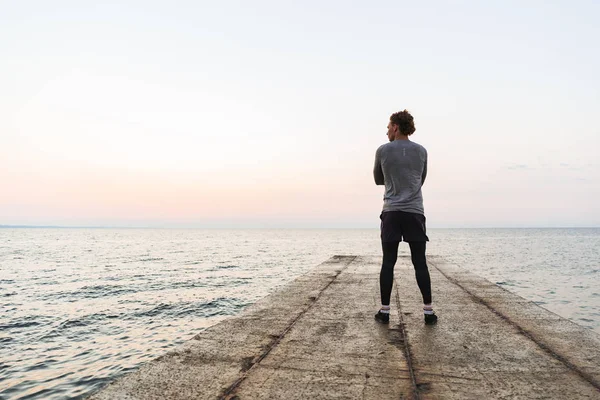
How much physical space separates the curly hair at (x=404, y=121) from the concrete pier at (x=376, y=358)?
2.11m

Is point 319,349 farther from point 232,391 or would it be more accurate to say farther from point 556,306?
point 556,306

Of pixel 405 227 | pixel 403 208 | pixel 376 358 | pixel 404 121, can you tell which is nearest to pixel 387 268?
pixel 405 227

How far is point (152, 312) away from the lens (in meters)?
9.56

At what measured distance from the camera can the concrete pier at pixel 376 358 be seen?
2.25m

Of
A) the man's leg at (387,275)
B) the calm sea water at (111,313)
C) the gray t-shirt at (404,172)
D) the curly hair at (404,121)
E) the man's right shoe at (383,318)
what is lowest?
the calm sea water at (111,313)

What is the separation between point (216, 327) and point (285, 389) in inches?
70.4

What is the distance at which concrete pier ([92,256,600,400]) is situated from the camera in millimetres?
2248

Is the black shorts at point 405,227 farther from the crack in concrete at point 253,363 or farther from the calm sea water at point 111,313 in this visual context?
the calm sea water at point 111,313

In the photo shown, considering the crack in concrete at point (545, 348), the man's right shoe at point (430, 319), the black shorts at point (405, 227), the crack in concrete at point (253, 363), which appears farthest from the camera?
the man's right shoe at point (430, 319)

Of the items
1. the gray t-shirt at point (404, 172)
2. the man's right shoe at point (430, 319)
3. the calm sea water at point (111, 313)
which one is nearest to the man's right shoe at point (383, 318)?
the man's right shoe at point (430, 319)

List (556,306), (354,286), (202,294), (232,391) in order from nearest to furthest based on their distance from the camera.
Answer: (232,391), (354,286), (556,306), (202,294)

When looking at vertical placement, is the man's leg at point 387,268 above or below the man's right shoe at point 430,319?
above

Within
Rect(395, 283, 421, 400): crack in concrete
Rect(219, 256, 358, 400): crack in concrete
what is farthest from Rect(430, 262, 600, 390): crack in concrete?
Rect(219, 256, 358, 400): crack in concrete

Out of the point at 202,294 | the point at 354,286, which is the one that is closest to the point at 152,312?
the point at 202,294
